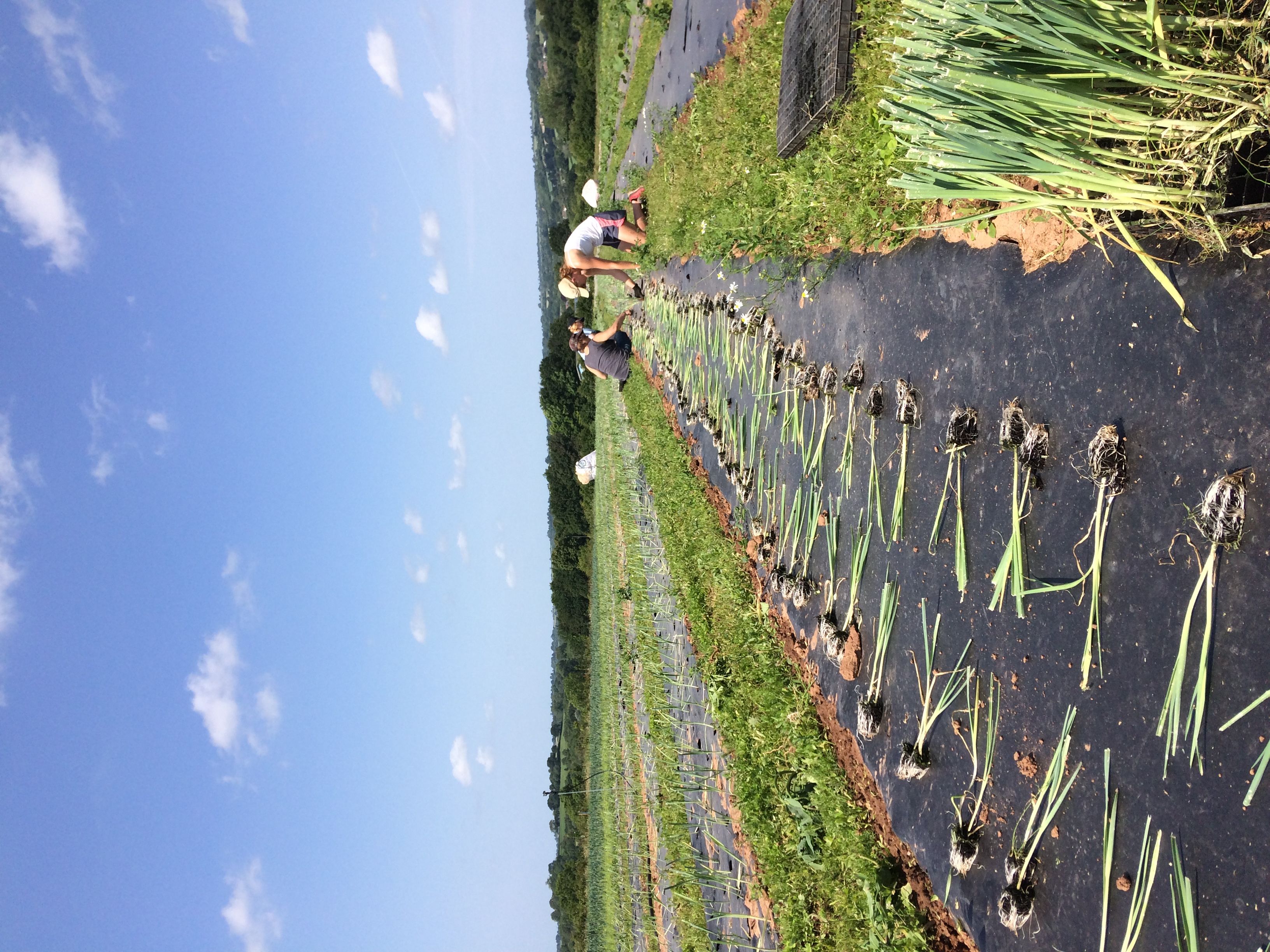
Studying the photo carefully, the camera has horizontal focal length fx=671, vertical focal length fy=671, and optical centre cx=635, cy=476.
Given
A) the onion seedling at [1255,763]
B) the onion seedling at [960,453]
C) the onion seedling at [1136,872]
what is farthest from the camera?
the onion seedling at [960,453]

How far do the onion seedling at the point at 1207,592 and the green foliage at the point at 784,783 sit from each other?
1.49 meters

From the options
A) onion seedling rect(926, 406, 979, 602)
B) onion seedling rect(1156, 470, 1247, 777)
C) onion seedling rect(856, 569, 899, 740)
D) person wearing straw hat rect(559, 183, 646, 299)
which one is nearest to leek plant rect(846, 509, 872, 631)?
onion seedling rect(856, 569, 899, 740)

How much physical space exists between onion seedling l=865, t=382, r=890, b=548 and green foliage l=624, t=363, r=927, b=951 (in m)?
1.28

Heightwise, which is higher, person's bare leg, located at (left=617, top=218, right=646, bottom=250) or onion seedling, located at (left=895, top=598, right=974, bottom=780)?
person's bare leg, located at (left=617, top=218, right=646, bottom=250)

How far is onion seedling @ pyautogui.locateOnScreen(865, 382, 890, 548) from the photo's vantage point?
3203 millimetres

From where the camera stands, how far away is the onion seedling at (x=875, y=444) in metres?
3.20

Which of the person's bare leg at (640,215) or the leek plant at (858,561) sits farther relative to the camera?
the person's bare leg at (640,215)

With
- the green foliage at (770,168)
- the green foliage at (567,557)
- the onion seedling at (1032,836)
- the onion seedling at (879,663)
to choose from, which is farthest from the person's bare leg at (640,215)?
the green foliage at (567,557)

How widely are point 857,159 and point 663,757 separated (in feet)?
18.5

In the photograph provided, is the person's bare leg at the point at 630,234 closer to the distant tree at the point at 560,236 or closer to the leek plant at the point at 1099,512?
the leek plant at the point at 1099,512

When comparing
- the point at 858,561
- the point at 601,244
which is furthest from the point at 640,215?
the point at 858,561

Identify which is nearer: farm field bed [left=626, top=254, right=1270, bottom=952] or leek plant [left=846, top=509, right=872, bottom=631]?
farm field bed [left=626, top=254, right=1270, bottom=952]

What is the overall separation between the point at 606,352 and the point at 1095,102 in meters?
8.14

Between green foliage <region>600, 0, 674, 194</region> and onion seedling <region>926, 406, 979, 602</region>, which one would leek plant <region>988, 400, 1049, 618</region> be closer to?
onion seedling <region>926, 406, 979, 602</region>
